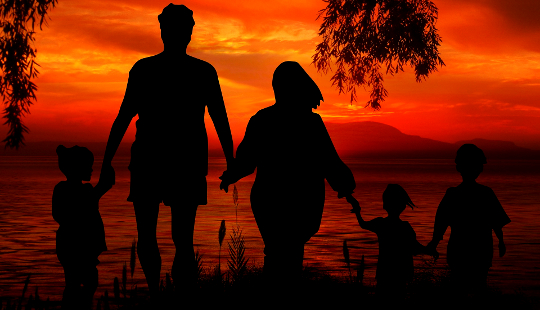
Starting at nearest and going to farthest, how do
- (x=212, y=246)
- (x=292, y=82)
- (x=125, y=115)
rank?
1. (x=292, y=82)
2. (x=125, y=115)
3. (x=212, y=246)

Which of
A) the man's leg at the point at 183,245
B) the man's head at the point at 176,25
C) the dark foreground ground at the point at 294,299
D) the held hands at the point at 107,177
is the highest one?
the man's head at the point at 176,25

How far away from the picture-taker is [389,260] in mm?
5492

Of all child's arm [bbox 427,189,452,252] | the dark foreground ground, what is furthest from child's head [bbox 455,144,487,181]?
the dark foreground ground

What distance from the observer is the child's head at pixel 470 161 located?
5.52 meters

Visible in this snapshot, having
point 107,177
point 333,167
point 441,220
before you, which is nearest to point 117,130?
point 107,177

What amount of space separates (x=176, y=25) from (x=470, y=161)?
285 centimetres

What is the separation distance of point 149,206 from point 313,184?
139 centimetres

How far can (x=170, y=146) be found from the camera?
503 cm

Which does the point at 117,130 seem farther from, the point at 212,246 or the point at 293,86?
the point at 212,246

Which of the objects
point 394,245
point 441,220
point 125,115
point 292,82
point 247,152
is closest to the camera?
point 292,82

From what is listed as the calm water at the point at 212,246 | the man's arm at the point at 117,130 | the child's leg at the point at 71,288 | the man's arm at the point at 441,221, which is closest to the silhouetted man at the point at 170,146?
the man's arm at the point at 117,130

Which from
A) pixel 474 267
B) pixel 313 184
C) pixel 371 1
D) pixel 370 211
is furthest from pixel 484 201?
pixel 370 211

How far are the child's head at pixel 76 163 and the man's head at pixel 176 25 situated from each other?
1147 millimetres

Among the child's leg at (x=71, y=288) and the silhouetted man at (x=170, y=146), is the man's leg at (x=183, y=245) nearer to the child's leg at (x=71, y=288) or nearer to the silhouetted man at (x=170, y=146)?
the silhouetted man at (x=170, y=146)
